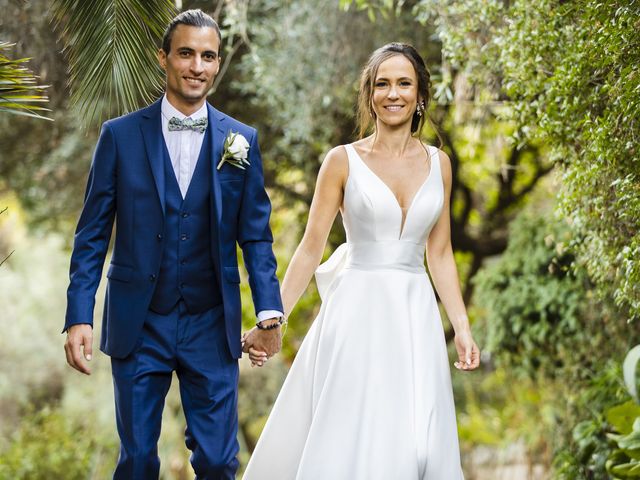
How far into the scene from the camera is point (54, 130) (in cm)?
1145

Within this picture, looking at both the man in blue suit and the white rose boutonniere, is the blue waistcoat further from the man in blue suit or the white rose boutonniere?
the white rose boutonniere

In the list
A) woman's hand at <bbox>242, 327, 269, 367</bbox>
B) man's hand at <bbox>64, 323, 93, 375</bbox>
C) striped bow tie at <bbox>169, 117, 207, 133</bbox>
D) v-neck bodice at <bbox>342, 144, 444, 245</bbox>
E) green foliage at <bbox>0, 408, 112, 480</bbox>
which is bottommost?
green foliage at <bbox>0, 408, 112, 480</bbox>

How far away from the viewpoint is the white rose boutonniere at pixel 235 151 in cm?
427

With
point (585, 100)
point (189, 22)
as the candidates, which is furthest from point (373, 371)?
point (585, 100)

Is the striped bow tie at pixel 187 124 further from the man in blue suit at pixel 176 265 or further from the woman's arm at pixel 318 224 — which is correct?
the woman's arm at pixel 318 224

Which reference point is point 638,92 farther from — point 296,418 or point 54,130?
point 54,130

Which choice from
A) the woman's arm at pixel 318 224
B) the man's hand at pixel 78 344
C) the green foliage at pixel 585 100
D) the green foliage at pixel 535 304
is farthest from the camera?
the green foliage at pixel 535 304

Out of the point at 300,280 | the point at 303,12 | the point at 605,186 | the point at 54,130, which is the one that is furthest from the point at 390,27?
the point at 300,280

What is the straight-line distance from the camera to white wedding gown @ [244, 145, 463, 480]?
4.59 m

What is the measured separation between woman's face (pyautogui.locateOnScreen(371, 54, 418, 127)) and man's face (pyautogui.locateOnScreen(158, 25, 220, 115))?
866mm

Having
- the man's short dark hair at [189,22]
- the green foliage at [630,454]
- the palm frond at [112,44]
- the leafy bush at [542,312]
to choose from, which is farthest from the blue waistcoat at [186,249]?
the leafy bush at [542,312]

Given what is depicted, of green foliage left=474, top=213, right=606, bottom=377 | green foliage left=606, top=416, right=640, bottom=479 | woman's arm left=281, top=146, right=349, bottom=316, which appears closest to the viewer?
woman's arm left=281, top=146, right=349, bottom=316

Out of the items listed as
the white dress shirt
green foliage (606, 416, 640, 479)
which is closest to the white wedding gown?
the white dress shirt

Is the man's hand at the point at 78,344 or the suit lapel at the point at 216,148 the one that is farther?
the suit lapel at the point at 216,148
